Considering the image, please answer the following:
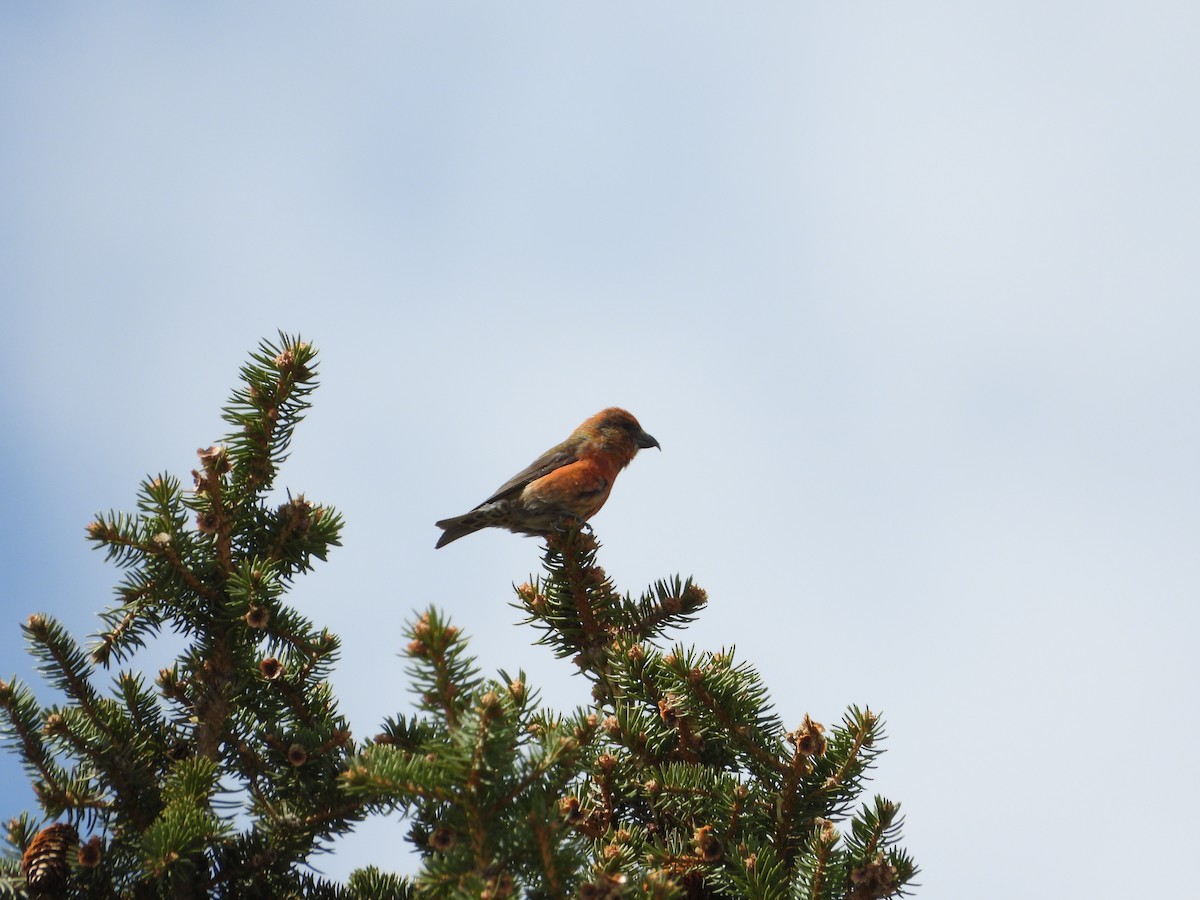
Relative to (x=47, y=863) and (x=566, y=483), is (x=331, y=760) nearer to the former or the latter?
(x=47, y=863)

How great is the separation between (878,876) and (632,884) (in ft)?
2.39

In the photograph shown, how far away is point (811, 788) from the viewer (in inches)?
122

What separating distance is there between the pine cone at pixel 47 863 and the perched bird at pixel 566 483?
3.89m

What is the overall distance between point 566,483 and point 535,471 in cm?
48

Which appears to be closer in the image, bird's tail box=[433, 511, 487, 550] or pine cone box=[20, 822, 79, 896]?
pine cone box=[20, 822, 79, 896]

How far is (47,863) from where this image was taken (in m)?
2.76

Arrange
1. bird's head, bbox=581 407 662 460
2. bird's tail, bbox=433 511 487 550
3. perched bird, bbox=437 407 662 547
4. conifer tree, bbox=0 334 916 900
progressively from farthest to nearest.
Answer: bird's head, bbox=581 407 662 460 → bird's tail, bbox=433 511 487 550 → perched bird, bbox=437 407 662 547 → conifer tree, bbox=0 334 916 900

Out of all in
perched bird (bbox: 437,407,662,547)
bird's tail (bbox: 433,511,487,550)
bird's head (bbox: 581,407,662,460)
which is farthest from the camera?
bird's head (bbox: 581,407,662,460)

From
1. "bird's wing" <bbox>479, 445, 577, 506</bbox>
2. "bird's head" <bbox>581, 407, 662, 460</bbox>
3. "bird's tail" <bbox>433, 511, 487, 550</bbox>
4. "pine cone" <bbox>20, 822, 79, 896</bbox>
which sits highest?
"bird's head" <bbox>581, 407, 662, 460</bbox>

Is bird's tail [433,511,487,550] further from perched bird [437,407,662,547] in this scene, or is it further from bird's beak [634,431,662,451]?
bird's beak [634,431,662,451]

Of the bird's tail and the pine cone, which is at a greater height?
the bird's tail

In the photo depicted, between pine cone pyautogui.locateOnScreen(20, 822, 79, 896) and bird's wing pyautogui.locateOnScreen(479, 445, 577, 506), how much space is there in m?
4.35

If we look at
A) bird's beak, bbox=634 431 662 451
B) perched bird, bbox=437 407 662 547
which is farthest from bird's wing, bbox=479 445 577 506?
bird's beak, bbox=634 431 662 451

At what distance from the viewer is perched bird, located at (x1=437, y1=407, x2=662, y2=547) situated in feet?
22.3
